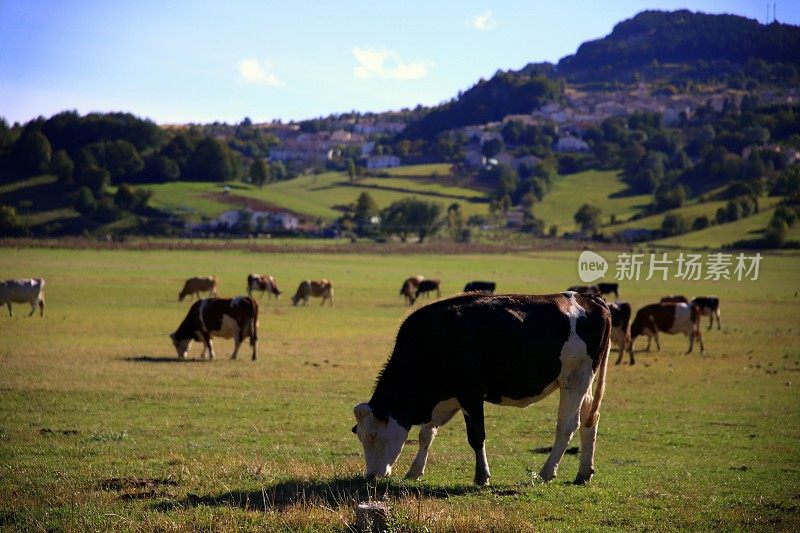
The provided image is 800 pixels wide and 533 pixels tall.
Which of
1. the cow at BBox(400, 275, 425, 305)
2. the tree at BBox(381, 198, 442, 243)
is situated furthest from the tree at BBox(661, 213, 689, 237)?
the cow at BBox(400, 275, 425, 305)

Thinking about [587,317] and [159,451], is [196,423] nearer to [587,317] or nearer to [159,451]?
[159,451]

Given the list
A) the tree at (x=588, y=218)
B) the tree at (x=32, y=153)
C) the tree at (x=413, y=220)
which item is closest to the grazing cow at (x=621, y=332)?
the tree at (x=32, y=153)

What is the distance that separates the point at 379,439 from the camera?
10.6 meters

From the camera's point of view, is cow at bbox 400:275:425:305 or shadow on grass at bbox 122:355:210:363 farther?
cow at bbox 400:275:425:305

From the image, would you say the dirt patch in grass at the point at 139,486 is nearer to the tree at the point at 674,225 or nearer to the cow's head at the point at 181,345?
the cow's head at the point at 181,345

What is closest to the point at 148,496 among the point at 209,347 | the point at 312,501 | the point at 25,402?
the point at 312,501

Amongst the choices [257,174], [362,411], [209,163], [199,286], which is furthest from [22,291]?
[257,174]

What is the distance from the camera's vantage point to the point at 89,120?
401 ft

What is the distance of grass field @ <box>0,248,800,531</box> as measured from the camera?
9008mm

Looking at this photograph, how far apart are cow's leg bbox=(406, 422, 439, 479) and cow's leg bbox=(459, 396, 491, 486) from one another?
2.37 feet

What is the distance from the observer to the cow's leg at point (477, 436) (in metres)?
10.5

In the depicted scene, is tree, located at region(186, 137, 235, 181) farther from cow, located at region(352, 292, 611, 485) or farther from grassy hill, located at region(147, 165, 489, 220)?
cow, located at region(352, 292, 611, 485)

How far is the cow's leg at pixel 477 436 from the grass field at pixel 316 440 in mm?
338

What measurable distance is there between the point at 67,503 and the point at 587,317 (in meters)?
6.44
